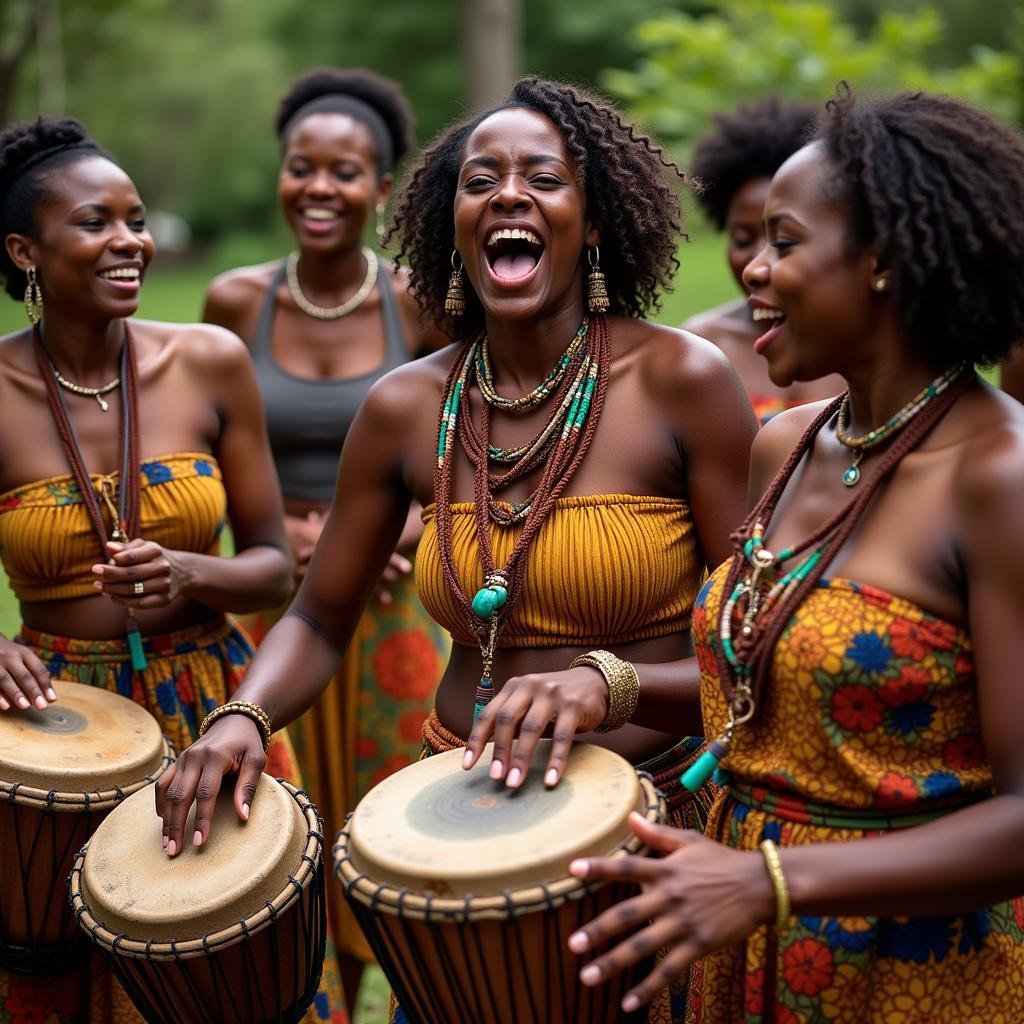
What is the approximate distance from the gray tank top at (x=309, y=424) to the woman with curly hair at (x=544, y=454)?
178 cm

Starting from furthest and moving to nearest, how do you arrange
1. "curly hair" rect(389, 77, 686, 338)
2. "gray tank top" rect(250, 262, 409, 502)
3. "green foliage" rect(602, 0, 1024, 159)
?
"green foliage" rect(602, 0, 1024, 159), "gray tank top" rect(250, 262, 409, 502), "curly hair" rect(389, 77, 686, 338)

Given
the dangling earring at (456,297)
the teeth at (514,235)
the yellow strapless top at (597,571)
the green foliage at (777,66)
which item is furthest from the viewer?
the green foliage at (777,66)

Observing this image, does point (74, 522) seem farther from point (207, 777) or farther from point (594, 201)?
point (594, 201)

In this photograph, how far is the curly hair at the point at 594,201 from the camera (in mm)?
3291

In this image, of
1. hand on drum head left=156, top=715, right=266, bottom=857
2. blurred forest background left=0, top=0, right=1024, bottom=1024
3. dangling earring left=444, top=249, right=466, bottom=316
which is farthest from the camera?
blurred forest background left=0, top=0, right=1024, bottom=1024

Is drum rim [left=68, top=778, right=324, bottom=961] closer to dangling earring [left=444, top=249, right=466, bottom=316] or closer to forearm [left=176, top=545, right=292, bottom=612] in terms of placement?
forearm [left=176, top=545, right=292, bottom=612]

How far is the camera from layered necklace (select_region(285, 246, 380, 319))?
5.54 m

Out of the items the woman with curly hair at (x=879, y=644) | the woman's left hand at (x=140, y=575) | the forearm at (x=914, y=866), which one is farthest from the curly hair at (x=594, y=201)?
the forearm at (x=914, y=866)

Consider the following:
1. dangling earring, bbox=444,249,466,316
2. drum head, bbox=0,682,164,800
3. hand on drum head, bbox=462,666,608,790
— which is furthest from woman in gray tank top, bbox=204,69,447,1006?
hand on drum head, bbox=462,666,608,790

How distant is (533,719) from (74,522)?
1.79 metres

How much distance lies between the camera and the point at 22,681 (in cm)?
350

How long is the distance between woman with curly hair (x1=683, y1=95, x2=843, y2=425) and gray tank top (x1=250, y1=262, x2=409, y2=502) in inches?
53.7

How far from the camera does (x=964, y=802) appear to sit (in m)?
2.43

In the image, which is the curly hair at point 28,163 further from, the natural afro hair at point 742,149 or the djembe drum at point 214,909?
the natural afro hair at point 742,149
